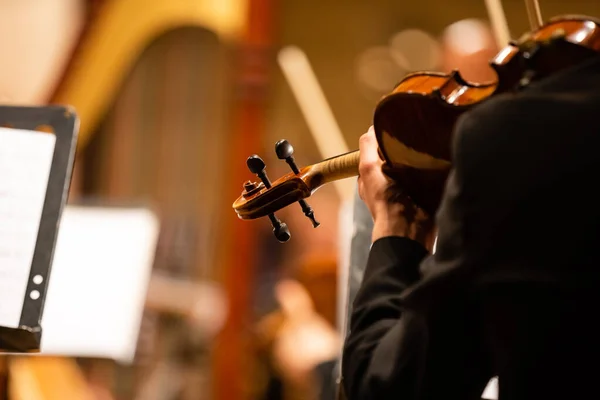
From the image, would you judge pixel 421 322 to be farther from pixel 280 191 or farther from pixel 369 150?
pixel 280 191

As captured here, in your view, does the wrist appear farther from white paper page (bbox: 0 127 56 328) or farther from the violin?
white paper page (bbox: 0 127 56 328)

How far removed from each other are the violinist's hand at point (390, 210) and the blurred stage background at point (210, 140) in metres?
0.88

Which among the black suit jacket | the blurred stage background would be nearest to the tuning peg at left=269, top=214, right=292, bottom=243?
the black suit jacket

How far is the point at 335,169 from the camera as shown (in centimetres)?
112

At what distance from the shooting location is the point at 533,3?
1.09 m

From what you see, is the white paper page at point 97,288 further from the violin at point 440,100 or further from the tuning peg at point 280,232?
the violin at point 440,100

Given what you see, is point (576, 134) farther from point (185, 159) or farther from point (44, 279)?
point (185, 159)

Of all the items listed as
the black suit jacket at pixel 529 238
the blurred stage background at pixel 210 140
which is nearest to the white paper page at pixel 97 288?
the blurred stage background at pixel 210 140

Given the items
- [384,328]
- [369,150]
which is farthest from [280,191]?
[384,328]

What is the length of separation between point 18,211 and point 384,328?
0.66m

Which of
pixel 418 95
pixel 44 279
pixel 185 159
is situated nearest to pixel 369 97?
pixel 185 159

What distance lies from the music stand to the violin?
485 mm

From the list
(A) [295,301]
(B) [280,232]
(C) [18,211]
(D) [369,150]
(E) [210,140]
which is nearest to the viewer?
(D) [369,150]

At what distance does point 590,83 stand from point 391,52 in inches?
140
